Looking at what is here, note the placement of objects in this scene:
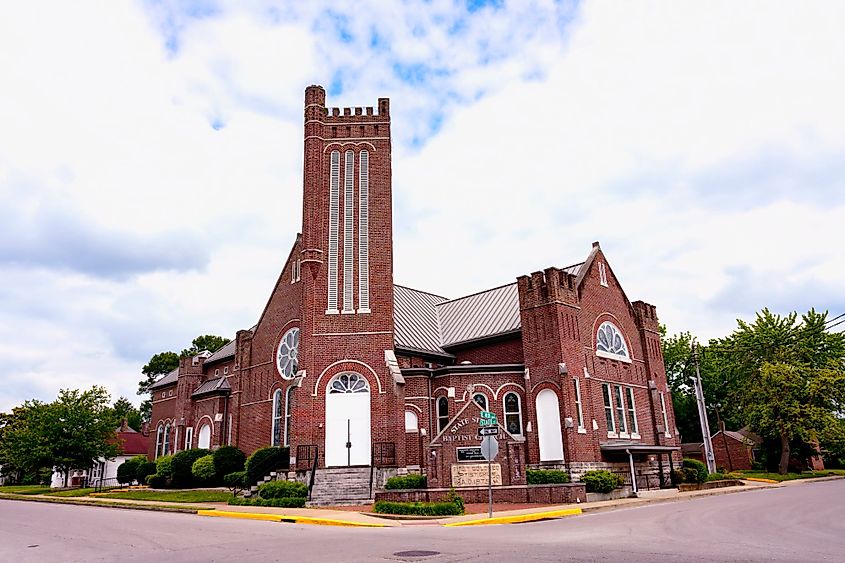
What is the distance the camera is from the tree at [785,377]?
4472 cm

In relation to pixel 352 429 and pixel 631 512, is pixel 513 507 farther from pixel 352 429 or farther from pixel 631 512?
pixel 352 429

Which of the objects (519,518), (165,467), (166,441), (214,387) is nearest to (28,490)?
(166,441)

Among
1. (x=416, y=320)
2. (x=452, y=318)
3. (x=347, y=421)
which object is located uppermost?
Result: (x=452, y=318)

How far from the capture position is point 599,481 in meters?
24.8

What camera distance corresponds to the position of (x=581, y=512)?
19453mm

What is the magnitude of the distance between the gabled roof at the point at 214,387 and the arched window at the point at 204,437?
2.22 metres

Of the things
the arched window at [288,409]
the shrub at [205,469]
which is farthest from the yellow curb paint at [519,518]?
the shrub at [205,469]

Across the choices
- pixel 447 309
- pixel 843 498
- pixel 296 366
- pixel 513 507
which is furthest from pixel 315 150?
pixel 843 498

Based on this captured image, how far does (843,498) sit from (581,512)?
1162 centimetres

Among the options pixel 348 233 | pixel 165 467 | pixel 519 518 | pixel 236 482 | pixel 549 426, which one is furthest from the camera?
pixel 165 467

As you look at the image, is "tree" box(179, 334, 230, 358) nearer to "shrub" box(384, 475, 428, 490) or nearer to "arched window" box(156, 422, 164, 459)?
"arched window" box(156, 422, 164, 459)

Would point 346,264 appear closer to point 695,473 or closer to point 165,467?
point 165,467

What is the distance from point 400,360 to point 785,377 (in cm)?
3168

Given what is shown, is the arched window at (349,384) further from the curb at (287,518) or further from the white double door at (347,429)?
the curb at (287,518)
